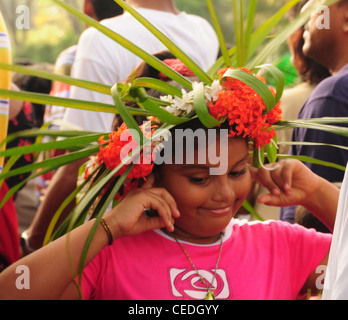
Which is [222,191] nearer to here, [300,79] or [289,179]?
[289,179]

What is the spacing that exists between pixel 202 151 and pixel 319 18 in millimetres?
1148

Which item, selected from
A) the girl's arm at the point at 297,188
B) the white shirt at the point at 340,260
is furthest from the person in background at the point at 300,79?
the white shirt at the point at 340,260

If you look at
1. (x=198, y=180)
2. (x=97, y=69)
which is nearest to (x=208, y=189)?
(x=198, y=180)

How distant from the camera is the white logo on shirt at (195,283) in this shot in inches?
82.4

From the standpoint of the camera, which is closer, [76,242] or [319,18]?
[76,242]

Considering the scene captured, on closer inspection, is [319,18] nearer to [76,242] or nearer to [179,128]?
[179,128]

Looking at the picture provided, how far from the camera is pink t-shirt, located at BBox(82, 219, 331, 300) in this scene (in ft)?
6.91

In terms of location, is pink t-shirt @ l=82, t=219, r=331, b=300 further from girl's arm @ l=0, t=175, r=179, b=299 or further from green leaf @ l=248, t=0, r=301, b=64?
green leaf @ l=248, t=0, r=301, b=64

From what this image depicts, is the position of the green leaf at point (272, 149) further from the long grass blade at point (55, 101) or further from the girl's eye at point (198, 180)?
the long grass blade at point (55, 101)

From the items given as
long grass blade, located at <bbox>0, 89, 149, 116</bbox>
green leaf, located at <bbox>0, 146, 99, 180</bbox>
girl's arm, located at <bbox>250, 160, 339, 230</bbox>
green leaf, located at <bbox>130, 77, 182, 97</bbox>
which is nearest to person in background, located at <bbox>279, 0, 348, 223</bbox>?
girl's arm, located at <bbox>250, 160, 339, 230</bbox>

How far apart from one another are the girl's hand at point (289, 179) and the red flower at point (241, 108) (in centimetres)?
32

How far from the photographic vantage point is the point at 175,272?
84.5 inches

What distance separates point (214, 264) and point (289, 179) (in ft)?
1.32
